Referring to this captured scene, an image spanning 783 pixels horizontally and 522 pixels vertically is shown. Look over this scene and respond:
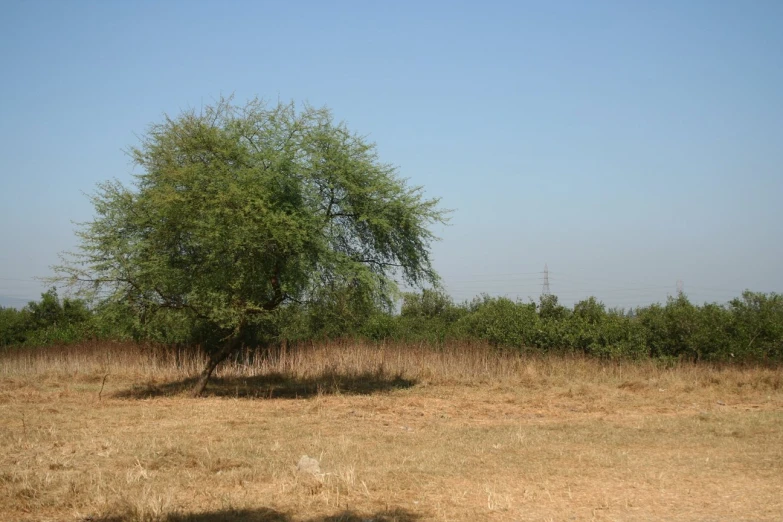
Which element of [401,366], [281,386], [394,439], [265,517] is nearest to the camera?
[265,517]

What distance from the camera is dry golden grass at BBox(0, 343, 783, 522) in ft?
24.9

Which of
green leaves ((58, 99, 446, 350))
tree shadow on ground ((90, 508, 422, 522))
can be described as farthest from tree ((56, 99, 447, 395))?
tree shadow on ground ((90, 508, 422, 522))

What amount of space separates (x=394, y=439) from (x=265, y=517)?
4.82 m

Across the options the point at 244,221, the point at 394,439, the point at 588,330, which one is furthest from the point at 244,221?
the point at 588,330

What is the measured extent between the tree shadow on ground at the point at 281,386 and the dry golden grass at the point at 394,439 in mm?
87

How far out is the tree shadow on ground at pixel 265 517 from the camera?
695 cm

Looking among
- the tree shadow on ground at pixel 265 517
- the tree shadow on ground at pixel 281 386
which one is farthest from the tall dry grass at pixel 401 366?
the tree shadow on ground at pixel 265 517

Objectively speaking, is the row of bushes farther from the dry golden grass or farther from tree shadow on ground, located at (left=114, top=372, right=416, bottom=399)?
tree shadow on ground, located at (left=114, top=372, right=416, bottom=399)

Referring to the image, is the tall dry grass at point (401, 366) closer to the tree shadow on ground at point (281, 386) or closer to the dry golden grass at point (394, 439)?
the dry golden grass at point (394, 439)

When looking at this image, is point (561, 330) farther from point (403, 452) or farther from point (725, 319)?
point (403, 452)

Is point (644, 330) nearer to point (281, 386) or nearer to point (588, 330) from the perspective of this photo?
point (588, 330)

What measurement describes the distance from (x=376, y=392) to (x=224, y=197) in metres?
6.64

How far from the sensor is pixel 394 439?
11695mm

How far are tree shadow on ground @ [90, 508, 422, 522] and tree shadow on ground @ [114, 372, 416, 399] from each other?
10.0 metres
